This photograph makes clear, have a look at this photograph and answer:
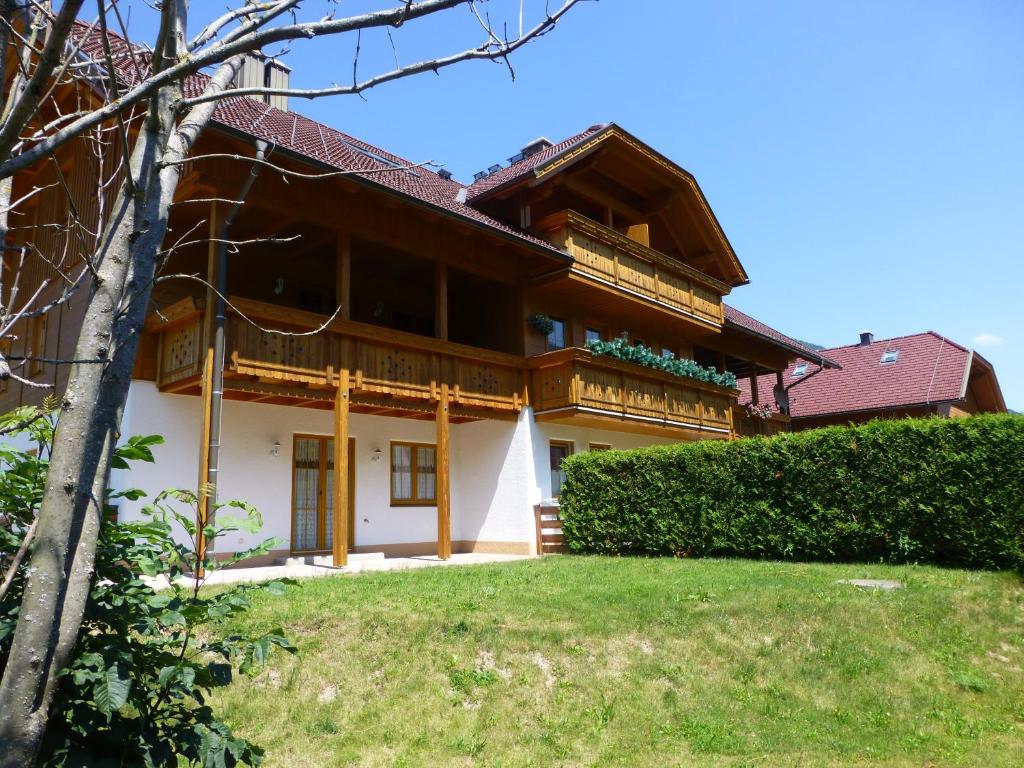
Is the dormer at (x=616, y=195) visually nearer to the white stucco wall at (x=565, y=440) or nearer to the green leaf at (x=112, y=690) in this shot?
the white stucco wall at (x=565, y=440)

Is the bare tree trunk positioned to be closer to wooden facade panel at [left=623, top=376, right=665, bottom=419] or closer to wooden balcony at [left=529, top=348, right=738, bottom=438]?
wooden balcony at [left=529, top=348, right=738, bottom=438]

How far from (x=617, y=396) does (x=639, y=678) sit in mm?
11131

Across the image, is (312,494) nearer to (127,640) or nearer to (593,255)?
(593,255)

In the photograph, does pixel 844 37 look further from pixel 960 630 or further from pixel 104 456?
pixel 104 456

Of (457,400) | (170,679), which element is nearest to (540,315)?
(457,400)

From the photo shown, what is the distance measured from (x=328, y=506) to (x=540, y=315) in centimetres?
645

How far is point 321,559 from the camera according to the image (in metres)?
13.8

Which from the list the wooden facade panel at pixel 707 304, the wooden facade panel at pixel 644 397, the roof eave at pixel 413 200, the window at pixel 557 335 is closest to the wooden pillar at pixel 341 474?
the roof eave at pixel 413 200

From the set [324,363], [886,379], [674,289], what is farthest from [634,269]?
[886,379]

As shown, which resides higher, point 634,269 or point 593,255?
point 634,269

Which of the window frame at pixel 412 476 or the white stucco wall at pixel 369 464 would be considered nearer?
the white stucco wall at pixel 369 464

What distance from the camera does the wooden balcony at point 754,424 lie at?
926 inches

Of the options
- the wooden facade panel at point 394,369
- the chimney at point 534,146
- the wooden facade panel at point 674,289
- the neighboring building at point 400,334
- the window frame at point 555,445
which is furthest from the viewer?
the chimney at point 534,146

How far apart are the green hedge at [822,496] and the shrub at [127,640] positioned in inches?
447
